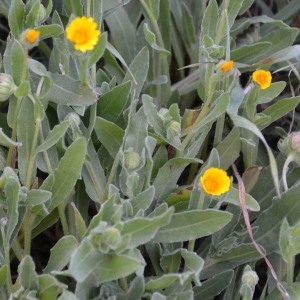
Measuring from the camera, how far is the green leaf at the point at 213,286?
104 centimetres

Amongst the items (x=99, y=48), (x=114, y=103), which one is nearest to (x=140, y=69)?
(x=114, y=103)

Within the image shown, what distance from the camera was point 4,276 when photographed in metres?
0.97

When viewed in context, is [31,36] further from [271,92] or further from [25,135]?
[271,92]

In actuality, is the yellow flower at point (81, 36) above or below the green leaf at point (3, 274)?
above

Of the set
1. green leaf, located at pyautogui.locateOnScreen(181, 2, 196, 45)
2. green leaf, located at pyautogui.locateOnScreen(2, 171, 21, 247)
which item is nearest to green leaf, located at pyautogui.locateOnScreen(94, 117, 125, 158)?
green leaf, located at pyautogui.locateOnScreen(2, 171, 21, 247)

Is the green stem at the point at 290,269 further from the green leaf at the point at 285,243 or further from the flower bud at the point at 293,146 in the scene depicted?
the flower bud at the point at 293,146

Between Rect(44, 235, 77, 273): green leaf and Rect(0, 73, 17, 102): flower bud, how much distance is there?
0.25m

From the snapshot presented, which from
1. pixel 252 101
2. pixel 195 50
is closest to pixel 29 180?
pixel 252 101

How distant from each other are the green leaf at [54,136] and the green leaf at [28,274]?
19cm

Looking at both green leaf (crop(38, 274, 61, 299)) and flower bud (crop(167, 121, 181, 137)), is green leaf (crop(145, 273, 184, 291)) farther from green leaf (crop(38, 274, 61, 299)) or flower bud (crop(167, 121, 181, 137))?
flower bud (crop(167, 121, 181, 137))

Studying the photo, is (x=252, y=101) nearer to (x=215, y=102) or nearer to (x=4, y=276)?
(x=215, y=102)

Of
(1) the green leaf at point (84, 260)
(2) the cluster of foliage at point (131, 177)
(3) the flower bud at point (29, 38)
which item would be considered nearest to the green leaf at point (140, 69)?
(2) the cluster of foliage at point (131, 177)

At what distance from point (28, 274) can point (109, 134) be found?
31 cm

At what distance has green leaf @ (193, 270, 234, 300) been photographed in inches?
41.1
